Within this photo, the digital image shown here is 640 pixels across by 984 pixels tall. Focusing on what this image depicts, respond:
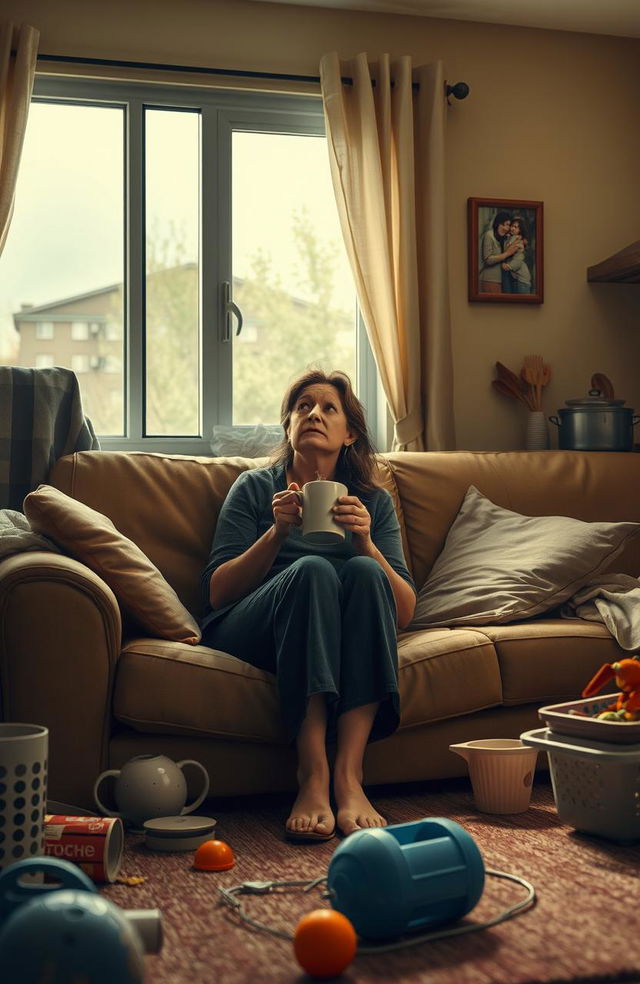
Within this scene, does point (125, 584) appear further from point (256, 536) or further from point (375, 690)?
point (375, 690)

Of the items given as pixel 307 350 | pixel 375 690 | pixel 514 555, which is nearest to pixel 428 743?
pixel 375 690

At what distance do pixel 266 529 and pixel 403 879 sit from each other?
50.5 inches

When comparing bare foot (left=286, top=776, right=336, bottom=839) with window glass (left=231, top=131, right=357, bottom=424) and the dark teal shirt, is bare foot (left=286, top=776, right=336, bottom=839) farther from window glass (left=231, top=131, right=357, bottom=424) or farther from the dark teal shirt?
window glass (left=231, top=131, right=357, bottom=424)

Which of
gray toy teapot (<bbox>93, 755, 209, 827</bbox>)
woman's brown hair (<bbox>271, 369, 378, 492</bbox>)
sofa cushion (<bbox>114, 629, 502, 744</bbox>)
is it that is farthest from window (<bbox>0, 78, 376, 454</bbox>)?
gray toy teapot (<bbox>93, 755, 209, 827</bbox>)

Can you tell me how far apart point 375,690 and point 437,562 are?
33.4 inches

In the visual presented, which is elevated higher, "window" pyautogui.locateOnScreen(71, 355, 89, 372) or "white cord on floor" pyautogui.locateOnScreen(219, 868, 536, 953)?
"window" pyautogui.locateOnScreen(71, 355, 89, 372)

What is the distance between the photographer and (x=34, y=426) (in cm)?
296

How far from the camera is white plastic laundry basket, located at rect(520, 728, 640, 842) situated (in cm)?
202

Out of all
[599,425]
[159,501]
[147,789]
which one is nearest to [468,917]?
[147,789]

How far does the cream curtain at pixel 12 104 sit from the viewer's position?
10.8 ft

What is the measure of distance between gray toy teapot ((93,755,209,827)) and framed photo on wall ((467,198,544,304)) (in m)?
2.26

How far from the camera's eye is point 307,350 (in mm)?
3787

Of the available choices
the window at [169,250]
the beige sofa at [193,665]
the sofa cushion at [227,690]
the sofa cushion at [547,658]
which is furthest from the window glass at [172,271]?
the sofa cushion at [547,658]

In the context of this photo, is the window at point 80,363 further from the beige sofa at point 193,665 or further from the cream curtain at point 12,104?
the beige sofa at point 193,665
